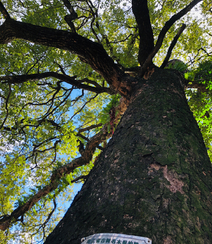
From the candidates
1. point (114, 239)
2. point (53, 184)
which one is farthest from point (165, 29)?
point (53, 184)

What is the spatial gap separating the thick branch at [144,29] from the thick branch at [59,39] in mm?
1663

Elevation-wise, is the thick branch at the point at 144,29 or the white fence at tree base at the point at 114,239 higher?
the thick branch at the point at 144,29

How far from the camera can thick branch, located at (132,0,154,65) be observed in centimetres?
424

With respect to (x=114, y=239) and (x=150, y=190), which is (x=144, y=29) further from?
(x=114, y=239)

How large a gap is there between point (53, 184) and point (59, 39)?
12.5 feet

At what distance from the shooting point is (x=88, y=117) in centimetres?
891

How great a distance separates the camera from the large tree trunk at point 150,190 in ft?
3.00

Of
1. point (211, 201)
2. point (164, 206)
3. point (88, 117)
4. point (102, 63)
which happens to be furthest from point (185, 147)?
point (88, 117)

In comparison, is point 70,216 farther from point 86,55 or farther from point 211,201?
point 86,55

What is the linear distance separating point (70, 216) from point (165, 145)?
0.96 meters

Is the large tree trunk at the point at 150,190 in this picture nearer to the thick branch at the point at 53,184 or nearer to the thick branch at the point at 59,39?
the thick branch at the point at 59,39

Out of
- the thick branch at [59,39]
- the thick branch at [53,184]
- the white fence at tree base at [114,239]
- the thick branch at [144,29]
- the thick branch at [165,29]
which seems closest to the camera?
the white fence at tree base at [114,239]

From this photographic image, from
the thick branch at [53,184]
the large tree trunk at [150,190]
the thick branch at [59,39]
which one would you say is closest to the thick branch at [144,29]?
the thick branch at [59,39]

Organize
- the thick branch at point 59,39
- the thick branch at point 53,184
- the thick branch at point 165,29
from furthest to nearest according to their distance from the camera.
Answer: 1. the thick branch at point 53,184
2. the thick branch at point 165,29
3. the thick branch at point 59,39
